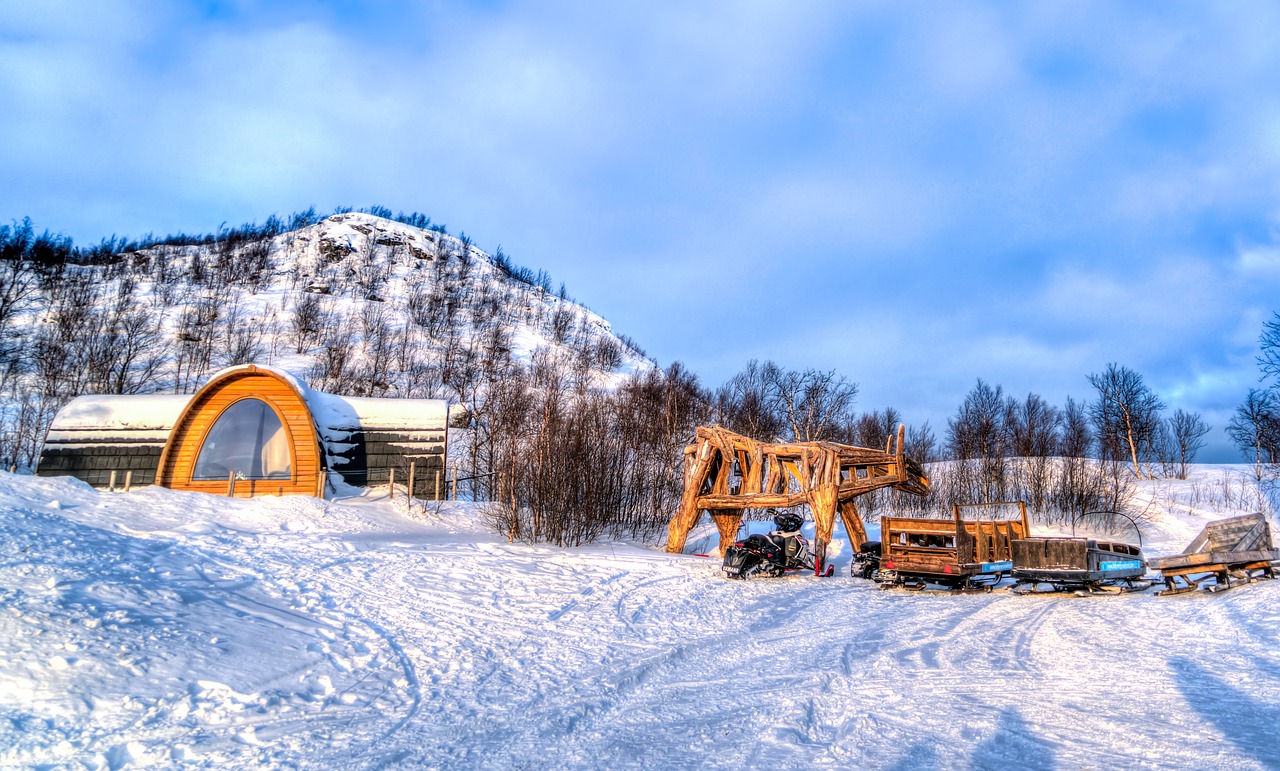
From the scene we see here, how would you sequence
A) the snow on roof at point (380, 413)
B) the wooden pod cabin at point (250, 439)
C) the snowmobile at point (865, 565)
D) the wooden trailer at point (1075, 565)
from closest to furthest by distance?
the wooden trailer at point (1075, 565), the snowmobile at point (865, 565), the wooden pod cabin at point (250, 439), the snow on roof at point (380, 413)

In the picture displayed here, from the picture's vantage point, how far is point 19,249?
1690 inches

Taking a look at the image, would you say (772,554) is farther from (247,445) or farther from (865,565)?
(247,445)

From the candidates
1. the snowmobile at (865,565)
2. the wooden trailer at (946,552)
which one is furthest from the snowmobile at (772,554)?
the wooden trailer at (946,552)

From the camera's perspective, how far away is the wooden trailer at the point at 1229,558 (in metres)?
13.2

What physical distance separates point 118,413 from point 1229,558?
104 ft

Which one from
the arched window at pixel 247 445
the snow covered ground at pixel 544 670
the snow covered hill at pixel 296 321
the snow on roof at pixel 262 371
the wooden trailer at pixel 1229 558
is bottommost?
the snow covered ground at pixel 544 670

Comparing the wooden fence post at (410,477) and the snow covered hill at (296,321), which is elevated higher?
the snow covered hill at (296,321)

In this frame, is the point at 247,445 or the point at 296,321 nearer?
the point at 247,445

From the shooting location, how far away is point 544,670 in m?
6.93

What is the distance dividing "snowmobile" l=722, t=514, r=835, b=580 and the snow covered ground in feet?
8.82

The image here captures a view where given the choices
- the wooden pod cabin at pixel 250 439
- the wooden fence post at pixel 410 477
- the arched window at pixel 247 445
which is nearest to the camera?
the wooden pod cabin at pixel 250 439

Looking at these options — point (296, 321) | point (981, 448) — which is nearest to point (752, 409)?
point (981, 448)

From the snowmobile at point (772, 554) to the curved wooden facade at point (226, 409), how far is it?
1327 centimetres

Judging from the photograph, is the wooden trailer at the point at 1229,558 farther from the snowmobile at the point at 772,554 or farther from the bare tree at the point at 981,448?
the bare tree at the point at 981,448
